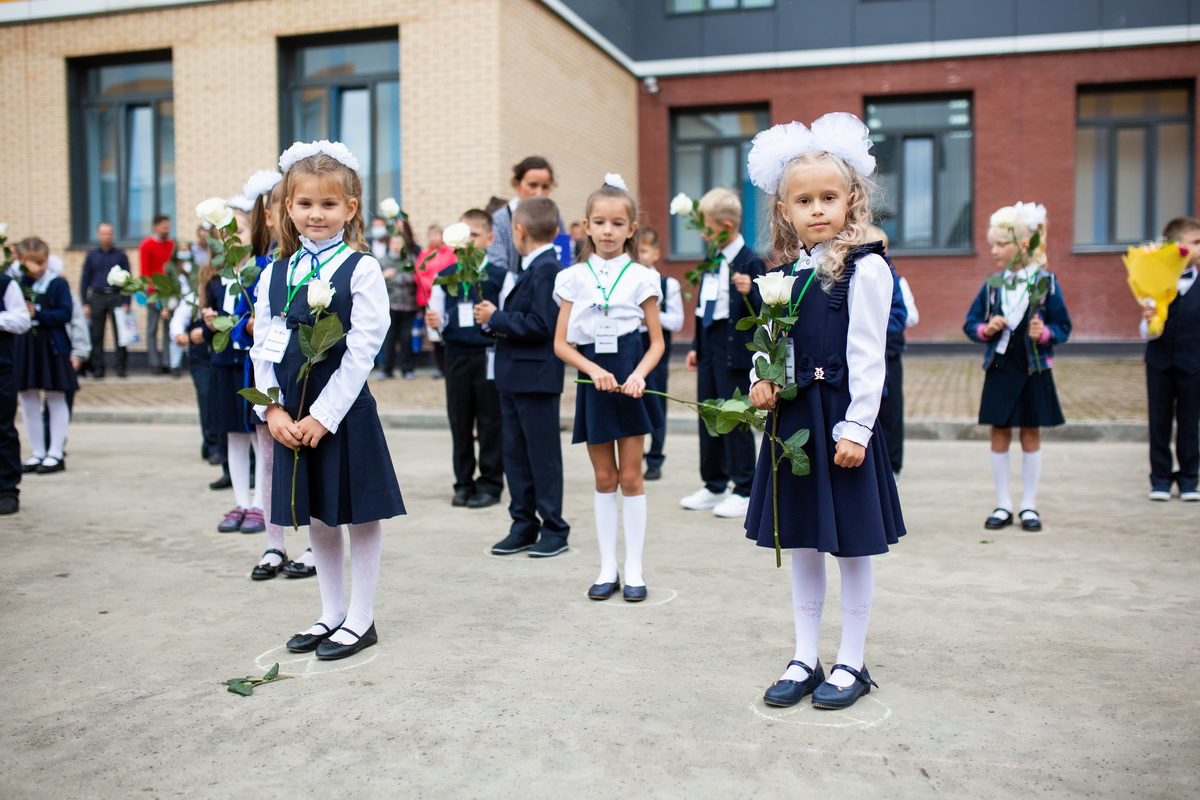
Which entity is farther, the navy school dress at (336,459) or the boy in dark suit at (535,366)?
the boy in dark suit at (535,366)

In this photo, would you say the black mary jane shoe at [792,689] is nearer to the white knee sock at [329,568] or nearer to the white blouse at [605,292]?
the white knee sock at [329,568]

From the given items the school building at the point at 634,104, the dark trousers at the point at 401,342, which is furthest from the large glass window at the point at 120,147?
the dark trousers at the point at 401,342

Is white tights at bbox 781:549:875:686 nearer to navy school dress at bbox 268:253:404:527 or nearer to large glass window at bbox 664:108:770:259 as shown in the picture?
navy school dress at bbox 268:253:404:527

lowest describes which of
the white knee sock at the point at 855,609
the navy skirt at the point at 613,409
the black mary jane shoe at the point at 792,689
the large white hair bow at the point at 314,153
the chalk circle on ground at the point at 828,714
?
the chalk circle on ground at the point at 828,714

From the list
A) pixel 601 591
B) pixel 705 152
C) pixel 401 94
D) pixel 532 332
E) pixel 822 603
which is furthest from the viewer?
pixel 705 152

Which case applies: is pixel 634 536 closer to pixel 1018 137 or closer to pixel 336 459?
pixel 336 459

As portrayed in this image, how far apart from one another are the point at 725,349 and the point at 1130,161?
14338mm

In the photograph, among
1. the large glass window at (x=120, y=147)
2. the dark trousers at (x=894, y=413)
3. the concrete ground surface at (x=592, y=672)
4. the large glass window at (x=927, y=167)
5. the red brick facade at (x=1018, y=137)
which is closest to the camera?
the concrete ground surface at (x=592, y=672)

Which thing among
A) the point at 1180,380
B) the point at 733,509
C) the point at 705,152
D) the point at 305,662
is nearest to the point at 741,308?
the point at 733,509

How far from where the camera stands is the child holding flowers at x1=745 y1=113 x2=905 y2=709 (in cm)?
344

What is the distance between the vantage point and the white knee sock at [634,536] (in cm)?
487

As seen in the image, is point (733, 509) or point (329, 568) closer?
point (329, 568)

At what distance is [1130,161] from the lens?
18.2m

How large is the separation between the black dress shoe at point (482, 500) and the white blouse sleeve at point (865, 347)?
13.3ft
